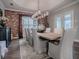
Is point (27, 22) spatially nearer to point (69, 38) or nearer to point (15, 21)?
point (15, 21)

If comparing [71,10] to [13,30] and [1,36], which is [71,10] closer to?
[1,36]

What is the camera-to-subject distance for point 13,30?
1047 centimetres

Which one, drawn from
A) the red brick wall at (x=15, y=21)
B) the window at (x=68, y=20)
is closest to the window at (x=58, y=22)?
the window at (x=68, y=20)

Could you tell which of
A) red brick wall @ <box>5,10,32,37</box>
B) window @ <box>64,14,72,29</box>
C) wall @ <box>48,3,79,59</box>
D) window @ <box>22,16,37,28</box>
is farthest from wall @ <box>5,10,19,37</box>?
window @ <box>64,14,72,29</box>

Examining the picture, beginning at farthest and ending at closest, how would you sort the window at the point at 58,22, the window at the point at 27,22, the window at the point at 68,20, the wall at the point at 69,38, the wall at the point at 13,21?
the window at the point at 27,22 < the wall at the point at 13,21 < the window at the point at 58,22 < the window at the point at 68,20 < the wall at the point at 69,38

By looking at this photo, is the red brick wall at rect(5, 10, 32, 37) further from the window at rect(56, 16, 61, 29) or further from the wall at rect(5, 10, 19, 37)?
the window at rect(56, 16, 61, 29)

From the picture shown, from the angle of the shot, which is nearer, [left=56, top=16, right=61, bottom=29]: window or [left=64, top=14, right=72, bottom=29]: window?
[left=64, top=14, right=72, bottom=29]: window


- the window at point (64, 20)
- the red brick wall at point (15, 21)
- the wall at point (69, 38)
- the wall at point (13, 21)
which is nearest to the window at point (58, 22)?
the window at point (64, 20)

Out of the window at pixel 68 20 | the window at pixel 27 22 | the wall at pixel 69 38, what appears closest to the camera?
the wall at pixel 69 38

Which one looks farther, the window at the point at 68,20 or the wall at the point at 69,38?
the window at the point at 68,20

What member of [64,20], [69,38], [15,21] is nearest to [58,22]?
[64,20]

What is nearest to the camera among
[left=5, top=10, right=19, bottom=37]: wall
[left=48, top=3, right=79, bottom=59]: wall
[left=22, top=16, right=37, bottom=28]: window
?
[left=48, top=3, right=79, bottom=59]: wall

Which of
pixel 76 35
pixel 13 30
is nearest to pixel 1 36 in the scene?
pixel 76 35

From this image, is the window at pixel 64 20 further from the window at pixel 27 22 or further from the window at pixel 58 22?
the window at pixel 27 22
